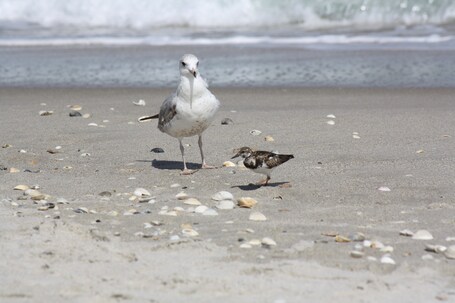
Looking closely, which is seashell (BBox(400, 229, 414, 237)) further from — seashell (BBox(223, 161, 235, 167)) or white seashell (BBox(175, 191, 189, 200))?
seashell (BBox(223, 161, 235, 167))

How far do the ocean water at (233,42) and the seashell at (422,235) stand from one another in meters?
7.01

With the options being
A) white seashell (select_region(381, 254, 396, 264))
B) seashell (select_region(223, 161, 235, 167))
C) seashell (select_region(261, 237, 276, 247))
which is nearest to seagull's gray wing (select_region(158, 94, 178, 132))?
seashell (select_region(223, 161, 235, 167))

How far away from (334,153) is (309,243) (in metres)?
2.94

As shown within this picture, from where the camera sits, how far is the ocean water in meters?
13.4

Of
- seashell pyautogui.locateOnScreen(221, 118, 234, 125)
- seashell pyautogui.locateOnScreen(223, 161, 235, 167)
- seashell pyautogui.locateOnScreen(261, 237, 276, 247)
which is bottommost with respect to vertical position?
seashell pyautogui.locateOnScreen(221, 118, 234, 125)

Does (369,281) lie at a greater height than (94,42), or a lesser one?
greater

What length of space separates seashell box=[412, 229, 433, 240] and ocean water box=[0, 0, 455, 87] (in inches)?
276

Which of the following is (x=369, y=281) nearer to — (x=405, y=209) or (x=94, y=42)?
(x=405, y=209)

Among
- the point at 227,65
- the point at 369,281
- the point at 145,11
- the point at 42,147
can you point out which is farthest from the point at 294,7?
the point at 369,281

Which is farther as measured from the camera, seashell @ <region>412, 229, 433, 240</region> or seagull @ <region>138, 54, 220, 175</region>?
seagull @ <region>138, 54, 220, 175</region>

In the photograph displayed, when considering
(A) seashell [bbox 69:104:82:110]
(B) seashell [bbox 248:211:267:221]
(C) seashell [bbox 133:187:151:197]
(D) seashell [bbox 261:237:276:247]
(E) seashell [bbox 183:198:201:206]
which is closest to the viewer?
(D) seashell [bbox 261:237:276:247]

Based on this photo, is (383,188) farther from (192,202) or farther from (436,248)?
(436,248)

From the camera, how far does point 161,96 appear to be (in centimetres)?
1201

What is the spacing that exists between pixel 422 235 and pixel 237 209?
1.35 meters
